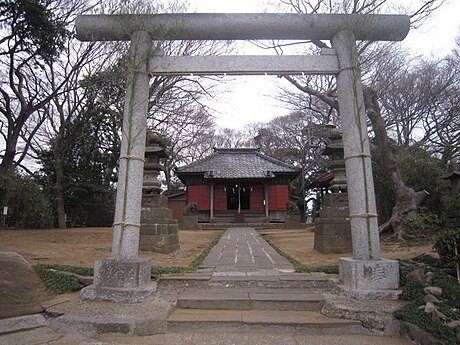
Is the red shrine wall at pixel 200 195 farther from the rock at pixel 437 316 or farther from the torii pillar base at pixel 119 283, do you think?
the rock at pixel 437 316

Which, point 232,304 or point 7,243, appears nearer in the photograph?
point 232,304

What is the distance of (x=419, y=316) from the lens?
3100mm

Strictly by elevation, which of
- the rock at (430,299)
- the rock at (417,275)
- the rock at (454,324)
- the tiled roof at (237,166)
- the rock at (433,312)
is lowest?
the rock at (454,324)

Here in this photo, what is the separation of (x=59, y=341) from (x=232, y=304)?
Result: 1.87m

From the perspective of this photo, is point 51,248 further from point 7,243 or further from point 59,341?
point 59,341

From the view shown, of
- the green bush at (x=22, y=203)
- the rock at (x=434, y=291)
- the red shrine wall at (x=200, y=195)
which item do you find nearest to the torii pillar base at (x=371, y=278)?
the rock at (x=434, y=291)

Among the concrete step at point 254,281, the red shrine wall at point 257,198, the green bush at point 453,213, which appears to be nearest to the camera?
the concrete step at point 254,281

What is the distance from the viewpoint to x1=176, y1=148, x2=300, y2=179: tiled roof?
21.8 metres

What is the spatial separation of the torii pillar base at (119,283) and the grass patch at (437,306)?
9.87ft

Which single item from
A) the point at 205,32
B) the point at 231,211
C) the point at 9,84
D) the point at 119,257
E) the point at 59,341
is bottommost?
the point at 59,341

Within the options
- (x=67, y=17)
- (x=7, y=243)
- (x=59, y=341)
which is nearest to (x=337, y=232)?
(x=59, y=341)

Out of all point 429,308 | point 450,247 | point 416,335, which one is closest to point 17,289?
point 416,335

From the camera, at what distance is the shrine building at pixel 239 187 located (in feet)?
72.0

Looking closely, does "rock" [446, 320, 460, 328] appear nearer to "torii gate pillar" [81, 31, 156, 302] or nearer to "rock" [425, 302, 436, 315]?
"rock" [425, 302, 436, 315]
